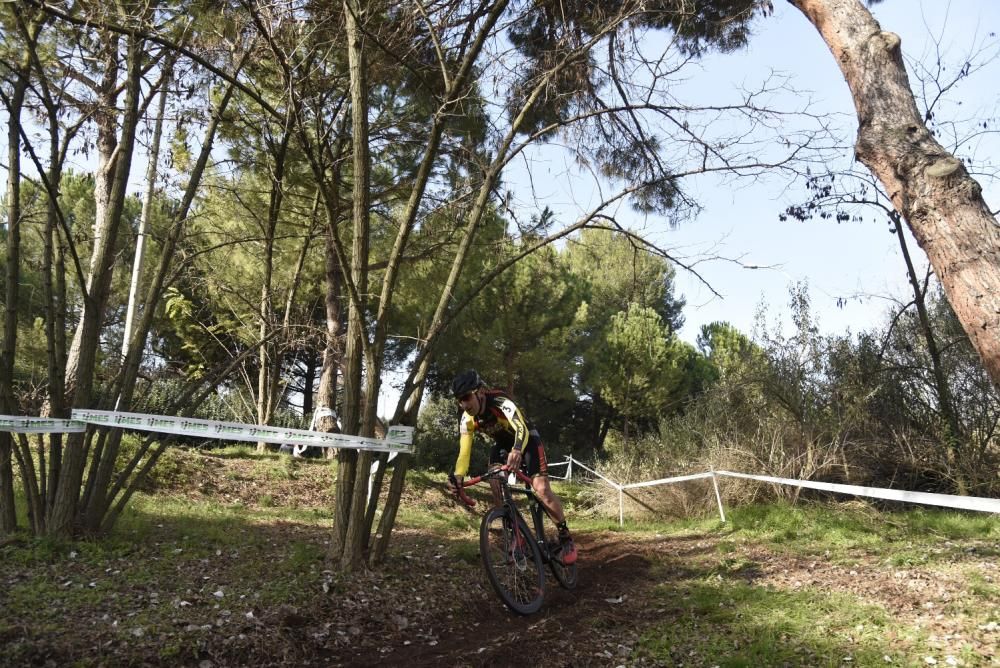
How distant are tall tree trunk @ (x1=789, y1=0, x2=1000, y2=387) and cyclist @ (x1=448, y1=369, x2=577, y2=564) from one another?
10.2ft

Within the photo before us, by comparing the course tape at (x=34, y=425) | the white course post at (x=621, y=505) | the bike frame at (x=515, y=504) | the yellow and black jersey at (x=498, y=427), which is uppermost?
the yellow and black jersey at (x=498, y=427)

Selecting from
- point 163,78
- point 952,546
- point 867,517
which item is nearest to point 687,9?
point 163,78

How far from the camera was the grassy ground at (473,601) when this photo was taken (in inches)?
155

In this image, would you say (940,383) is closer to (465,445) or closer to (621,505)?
(621,505)

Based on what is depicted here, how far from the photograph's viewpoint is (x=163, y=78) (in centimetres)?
629

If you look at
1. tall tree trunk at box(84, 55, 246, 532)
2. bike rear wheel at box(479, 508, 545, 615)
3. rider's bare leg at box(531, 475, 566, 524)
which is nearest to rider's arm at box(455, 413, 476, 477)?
bike rear wheel at box(479, 508, 545, 615)

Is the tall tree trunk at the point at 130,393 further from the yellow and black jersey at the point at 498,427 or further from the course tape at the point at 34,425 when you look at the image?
the yellow and black jersey at the point at 498,427

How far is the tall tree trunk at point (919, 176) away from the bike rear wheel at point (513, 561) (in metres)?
3.39

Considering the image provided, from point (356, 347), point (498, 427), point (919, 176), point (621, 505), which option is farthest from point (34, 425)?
point (621, 505)

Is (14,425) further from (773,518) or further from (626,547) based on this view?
(773,518)

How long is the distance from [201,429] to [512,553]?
9.30ft

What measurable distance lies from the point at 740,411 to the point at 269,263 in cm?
767

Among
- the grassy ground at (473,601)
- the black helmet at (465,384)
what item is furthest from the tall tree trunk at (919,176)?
the black helmet at (465,384)

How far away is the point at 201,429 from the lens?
5.86 meters
